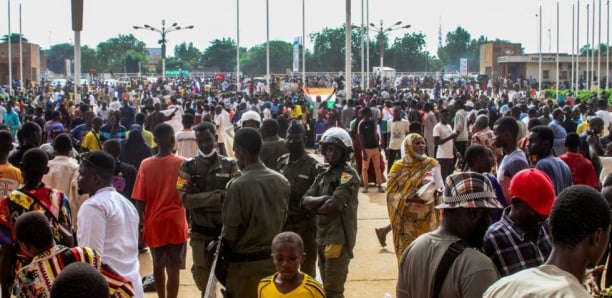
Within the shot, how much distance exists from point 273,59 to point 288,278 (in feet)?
383

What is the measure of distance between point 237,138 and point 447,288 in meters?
2.86

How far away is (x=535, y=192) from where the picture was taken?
15.1 feet

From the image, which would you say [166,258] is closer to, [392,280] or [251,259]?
[251,259]

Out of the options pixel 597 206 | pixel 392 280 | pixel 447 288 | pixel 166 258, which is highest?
pixel 597 206

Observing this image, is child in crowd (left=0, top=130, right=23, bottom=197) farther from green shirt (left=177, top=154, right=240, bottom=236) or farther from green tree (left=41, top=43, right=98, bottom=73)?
green tree (left=41, top=43, right=98, bottom=73)

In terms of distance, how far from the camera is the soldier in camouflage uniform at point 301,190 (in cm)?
793

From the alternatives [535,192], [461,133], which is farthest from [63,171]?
[461,133]

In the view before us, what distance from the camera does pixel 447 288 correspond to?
4.04 meters

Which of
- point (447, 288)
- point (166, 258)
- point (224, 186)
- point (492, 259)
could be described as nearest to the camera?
point (447, 288)

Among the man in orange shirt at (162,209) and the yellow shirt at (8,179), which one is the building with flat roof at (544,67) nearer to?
the man in orange shirt at (162,209)

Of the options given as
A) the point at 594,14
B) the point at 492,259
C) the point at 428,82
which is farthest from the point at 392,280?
the point at 428,82

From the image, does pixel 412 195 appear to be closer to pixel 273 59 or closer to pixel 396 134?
pixel 396 134

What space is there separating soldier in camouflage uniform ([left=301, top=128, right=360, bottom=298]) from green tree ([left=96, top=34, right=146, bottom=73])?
401ft

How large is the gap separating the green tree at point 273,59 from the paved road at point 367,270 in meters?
108
